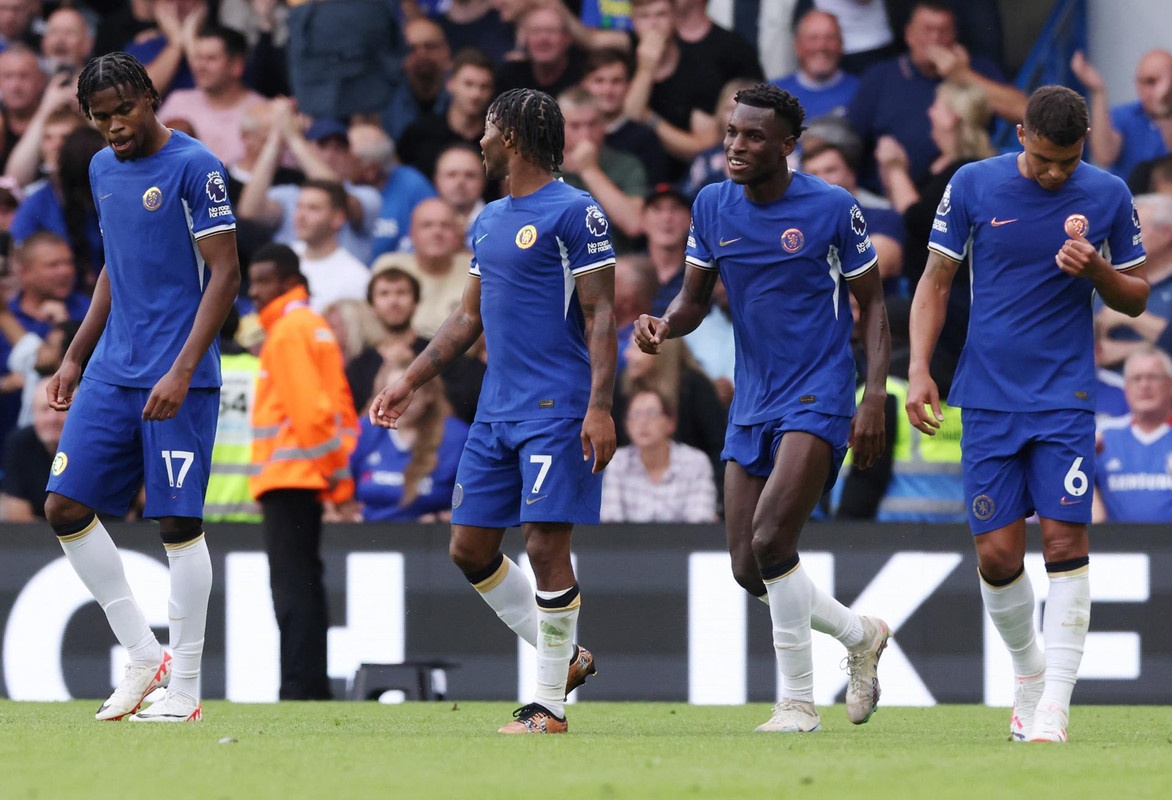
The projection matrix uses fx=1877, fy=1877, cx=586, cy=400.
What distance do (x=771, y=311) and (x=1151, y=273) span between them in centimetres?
527

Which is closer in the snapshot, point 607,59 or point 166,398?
point 166,398

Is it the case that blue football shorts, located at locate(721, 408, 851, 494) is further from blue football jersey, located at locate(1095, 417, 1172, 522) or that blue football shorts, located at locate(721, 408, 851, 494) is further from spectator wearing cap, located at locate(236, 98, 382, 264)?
spectator wearing cap, located at locate(236, 98, 382, 264)

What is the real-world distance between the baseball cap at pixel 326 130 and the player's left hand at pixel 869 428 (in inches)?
263

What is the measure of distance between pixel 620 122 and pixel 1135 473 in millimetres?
4130

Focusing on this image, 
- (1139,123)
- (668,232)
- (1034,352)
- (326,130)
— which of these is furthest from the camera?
(326,130)

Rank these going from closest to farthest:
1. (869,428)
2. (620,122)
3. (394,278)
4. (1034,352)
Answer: (1034,352), (869,428), (394,278), (620,122)

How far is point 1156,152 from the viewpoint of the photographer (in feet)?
39.0

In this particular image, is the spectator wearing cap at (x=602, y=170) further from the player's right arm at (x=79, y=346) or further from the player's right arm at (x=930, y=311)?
the player's right arm at (x=930, y=311)

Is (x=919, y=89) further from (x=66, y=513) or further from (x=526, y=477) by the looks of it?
(x=66, y=513)

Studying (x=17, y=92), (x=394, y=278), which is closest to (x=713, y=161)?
(x=394, y=278)

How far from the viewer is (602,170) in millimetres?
12227

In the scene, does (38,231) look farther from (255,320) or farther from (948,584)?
(948,584)

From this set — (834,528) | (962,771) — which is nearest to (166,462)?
(962,771)

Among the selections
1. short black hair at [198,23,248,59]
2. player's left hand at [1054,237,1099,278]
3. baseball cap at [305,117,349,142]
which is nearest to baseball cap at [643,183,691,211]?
baseball cap at [305,117,349,142]
